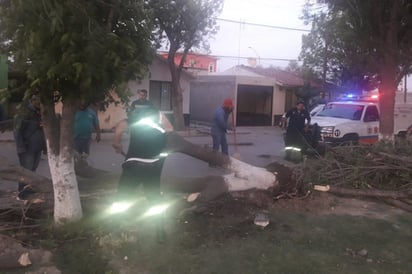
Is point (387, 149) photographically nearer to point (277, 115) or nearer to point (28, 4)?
point (28, 4)

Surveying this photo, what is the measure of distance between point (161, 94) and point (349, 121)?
35.8 feet

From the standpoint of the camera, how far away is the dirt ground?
14.6 ft

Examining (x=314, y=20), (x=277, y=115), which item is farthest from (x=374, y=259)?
(x=277, y=115)

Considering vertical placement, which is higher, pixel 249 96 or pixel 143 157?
pixel 249 96

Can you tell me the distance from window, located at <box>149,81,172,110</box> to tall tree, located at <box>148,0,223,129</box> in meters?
2.21

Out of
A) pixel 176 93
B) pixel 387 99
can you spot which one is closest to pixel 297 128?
pixel 387 99

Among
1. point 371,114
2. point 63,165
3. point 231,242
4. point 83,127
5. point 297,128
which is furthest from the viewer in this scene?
point 371,114

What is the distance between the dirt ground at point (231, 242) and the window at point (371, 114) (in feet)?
28.4

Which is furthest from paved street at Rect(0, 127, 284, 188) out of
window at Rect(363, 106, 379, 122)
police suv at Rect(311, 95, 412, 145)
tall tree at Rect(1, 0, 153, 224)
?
window at Rect(363, 106, 379, 122)

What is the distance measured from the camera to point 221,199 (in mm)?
6211

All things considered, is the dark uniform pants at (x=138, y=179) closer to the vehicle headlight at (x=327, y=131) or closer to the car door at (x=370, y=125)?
the vehicle headlight at (x=327, y=131)

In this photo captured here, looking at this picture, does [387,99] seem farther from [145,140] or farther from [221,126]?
[145,140]

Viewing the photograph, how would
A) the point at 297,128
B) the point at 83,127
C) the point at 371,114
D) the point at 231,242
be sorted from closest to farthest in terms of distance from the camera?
the point at 231,242 < the point at 83,127 < the point at 297,128 < the point at 371,114

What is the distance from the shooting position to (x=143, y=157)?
510cm
